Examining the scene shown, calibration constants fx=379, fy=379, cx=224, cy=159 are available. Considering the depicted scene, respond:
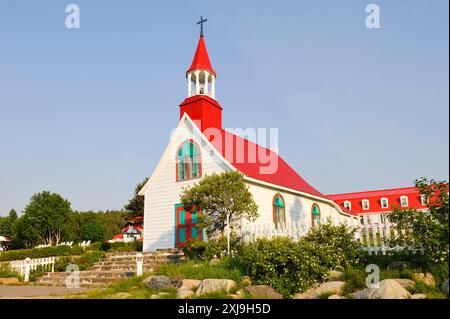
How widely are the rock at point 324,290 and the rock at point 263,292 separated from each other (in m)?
0.49

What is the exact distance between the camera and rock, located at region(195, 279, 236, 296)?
29.9ft

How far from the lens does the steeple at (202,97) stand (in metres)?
23.4

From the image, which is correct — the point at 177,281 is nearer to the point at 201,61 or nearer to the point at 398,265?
the point at 398,265

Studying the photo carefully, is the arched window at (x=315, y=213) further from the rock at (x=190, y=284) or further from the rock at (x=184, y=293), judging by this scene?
the rock at (x=184, y=293)

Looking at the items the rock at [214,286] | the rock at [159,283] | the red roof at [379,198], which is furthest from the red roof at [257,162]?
the red roof at [379,198]

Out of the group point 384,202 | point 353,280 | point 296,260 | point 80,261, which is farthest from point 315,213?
point 384,202

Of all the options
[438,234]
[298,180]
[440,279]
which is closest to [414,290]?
[440,279]

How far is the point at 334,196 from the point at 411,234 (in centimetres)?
4492

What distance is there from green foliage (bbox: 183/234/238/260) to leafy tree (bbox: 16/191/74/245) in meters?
42.6

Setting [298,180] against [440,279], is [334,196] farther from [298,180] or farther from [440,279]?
[440,279]

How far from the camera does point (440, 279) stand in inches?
332

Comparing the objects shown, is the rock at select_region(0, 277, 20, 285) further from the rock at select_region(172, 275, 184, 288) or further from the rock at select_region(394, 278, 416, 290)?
the rock at select_region(394, 278, 416, 290)

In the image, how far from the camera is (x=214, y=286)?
9.23 metres

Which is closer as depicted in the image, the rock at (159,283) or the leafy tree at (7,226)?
the rock at (159,283)
